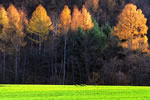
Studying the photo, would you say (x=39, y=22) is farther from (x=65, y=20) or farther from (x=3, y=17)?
(x=3, y=17)

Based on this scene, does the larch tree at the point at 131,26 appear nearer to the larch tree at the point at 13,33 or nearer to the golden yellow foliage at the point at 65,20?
the golden yellow foliage at the point at 65,20

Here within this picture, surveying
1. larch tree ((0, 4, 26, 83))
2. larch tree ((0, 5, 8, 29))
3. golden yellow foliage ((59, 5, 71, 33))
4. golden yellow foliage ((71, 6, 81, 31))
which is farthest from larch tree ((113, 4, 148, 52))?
larch tree ((0, 5, 8, 29))

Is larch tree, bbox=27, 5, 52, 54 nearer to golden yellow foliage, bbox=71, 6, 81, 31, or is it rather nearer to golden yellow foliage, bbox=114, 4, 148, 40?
golden yellow foliage, bbox=71, 6, 81, 31

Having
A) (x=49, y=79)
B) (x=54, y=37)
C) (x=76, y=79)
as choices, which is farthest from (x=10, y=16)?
(x=76, y=79)

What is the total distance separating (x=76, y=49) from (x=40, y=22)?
25.4 ft

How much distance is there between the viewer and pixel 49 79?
44750mm

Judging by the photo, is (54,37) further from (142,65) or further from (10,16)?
(142,65)

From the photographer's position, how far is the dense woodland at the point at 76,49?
39.5m

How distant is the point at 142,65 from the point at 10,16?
75.0 ft

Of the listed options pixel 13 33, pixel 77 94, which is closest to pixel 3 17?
pixel 13 33

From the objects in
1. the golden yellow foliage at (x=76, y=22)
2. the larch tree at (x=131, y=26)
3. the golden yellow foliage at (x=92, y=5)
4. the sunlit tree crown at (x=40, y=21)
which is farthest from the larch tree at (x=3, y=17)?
the golden yellow foliage at (x=92, y=5)

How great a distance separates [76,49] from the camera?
141 feet

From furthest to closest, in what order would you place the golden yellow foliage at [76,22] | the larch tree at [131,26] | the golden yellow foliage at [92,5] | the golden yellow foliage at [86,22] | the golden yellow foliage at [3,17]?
1. the golden yellow foliage at [92,5]
2. the golden yellow foliage at [76,22]
3. the golden yellow foliage at [3,17]
4. the golden yellow foliage at [86,22]
5. the larch tree at [131,26]

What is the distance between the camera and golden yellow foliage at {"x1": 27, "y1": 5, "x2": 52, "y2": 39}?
44406mm
